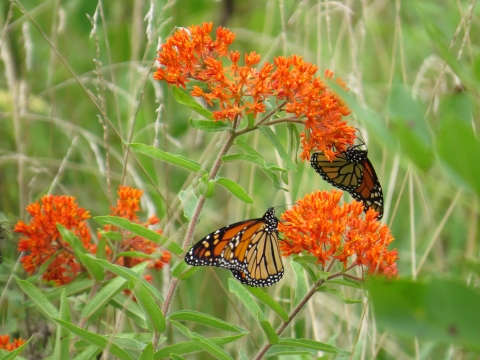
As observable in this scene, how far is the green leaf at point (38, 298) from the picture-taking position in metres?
2.00

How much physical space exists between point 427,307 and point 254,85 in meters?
1.42

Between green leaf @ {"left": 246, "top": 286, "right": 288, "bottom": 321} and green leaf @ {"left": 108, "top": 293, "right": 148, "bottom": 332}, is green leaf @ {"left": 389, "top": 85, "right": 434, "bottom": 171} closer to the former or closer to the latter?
green leaf @ {"left": 246, "top": 286, "right": 288, "bottom": 321}

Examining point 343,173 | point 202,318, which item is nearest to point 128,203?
point 202,318

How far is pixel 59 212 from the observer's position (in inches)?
86.0

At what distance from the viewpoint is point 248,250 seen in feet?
7.96

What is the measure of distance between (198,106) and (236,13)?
377 cm

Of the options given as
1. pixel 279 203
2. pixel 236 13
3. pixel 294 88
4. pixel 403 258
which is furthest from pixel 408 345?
pixel 236 13

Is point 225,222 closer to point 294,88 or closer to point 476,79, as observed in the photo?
point 294,88

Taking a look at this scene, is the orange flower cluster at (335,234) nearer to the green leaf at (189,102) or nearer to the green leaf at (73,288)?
the green leaf at (189,102)

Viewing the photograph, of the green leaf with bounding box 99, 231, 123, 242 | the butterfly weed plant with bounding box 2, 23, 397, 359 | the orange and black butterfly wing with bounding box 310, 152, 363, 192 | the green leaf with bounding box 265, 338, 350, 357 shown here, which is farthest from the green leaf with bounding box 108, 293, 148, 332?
the orange and black butterfly wing with bounding box 310, 152, 363, 192

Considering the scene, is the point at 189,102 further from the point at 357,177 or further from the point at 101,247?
the point at 357,177

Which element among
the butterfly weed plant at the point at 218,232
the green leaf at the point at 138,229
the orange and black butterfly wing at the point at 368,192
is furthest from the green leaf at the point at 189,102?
the orange and black butterfly wing at the point at 368,192

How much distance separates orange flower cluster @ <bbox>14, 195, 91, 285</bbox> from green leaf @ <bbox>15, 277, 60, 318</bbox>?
16 cm

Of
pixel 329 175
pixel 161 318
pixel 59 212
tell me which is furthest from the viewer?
pixel 329 175
